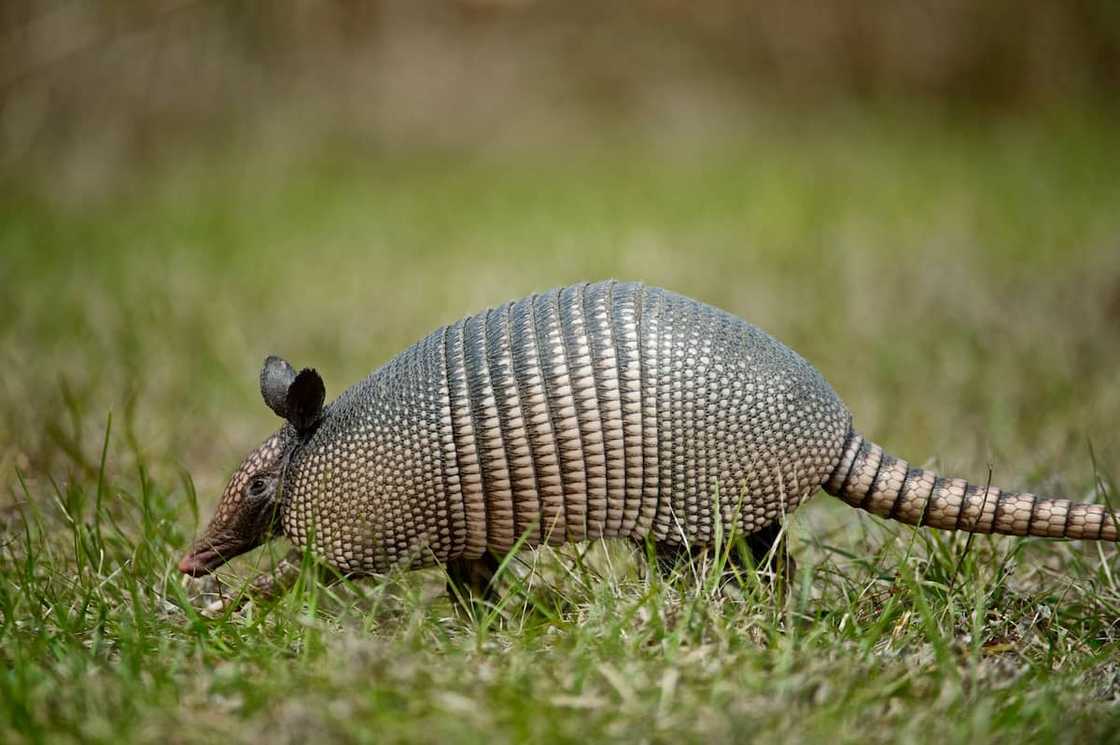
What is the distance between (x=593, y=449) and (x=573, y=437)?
0.08m

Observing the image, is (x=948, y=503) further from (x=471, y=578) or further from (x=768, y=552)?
(x=471, y=578)

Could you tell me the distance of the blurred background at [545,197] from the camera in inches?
273

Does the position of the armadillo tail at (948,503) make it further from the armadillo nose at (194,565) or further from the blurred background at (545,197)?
the armadillo nose at (194,565)

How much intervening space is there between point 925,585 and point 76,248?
8892 millimetres

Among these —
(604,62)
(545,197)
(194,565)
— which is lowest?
(194,565)

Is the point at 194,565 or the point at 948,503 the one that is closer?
the point at 948,503

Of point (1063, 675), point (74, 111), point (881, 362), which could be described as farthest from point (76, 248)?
point (1063, 675)

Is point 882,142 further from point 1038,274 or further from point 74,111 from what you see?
point 74,111

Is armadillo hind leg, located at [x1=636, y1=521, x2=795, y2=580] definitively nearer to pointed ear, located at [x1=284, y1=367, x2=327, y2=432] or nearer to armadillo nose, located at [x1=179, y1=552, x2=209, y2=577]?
pointed ear, located at [x1=284, y1=367, x2=327, y2=432]

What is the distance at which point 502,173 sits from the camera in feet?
48.2

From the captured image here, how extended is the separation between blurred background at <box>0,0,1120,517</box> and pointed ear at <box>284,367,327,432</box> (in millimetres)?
1290

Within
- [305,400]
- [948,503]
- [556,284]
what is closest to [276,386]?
[305,400]

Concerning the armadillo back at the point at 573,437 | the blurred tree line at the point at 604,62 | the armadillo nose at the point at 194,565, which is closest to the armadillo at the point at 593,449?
the armadillo back at the point at 573,437

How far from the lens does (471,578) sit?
13.9 feet
